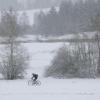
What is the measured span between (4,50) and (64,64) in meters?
5.58

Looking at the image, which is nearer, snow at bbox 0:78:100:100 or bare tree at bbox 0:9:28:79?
snow at bbox 0:78:100:100

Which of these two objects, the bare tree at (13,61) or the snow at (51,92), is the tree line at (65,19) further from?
the snow at (51,92)

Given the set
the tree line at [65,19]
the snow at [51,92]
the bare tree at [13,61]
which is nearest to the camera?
the snow at [51,92]

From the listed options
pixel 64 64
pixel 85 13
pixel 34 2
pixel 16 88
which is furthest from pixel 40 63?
pixel 34 2

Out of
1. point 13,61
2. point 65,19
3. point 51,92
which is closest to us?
point 51,92

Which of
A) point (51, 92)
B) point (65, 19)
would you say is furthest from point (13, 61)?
point (65, 19)

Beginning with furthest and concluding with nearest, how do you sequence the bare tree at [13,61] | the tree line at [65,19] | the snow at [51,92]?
the tree line at [65,19]
the bare tree at [13,61]
the snow at [51,92]

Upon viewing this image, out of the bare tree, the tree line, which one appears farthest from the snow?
the tree line

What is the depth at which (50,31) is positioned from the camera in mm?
100625

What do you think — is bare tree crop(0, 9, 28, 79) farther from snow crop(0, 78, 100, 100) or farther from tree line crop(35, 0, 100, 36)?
tree line crop(35, 0, 100, 36)

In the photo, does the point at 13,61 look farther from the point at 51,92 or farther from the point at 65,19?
the point at 65,19

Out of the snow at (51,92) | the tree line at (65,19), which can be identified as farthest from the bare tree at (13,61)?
the tree line at (65,19)

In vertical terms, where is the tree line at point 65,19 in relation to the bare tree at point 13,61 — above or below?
above

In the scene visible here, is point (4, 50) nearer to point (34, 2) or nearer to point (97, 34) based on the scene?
point (97, 34)
